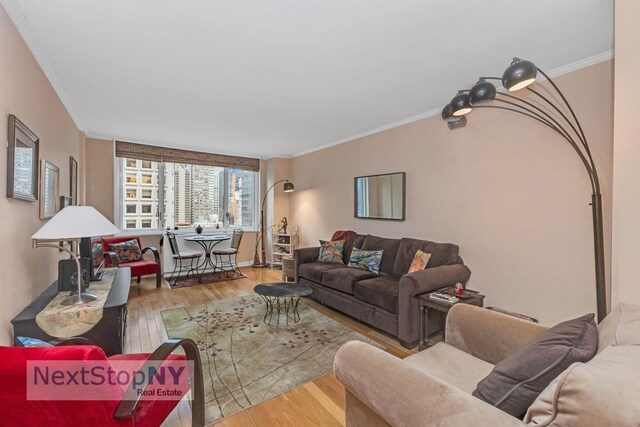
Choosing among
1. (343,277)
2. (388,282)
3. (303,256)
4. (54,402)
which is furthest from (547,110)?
(54,402)

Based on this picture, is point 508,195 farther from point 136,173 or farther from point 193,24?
point 136,173

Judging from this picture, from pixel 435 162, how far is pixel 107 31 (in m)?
3.33

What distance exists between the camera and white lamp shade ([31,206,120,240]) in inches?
71.2

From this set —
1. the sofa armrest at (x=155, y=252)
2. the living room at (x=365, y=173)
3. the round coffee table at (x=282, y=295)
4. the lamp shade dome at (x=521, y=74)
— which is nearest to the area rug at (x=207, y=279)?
Result: the living room at (x=365, y=173)

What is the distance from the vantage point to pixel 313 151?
567 cm

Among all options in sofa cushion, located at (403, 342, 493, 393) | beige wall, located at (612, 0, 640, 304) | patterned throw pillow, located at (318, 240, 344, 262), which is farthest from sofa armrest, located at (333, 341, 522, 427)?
patterned throw pillow, located at (318, 240, 344, 262)

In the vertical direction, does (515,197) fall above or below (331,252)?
above

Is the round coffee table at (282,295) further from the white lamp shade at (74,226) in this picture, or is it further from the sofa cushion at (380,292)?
the white lamp shade at (74,226)

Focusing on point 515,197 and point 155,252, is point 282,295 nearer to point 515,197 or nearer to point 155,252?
point 515,197

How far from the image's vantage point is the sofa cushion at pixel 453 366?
4.68 ft

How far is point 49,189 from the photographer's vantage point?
253cm

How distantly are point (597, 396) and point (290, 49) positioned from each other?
96.1 inches

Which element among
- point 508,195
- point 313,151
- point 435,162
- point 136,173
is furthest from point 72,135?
point 508,195

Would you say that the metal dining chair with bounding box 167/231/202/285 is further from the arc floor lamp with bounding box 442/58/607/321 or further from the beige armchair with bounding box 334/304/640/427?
the arc floor lamp with bounding box 442/58/607/321
